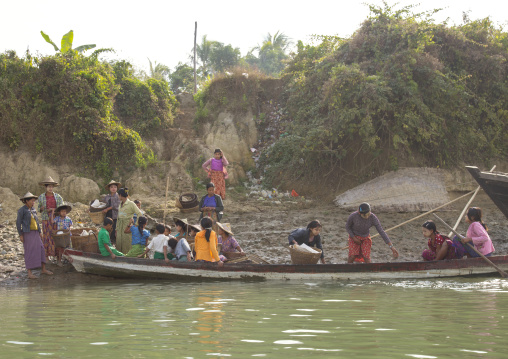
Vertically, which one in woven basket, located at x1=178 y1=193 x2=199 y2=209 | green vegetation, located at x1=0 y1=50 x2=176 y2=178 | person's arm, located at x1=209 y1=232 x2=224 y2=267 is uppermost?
green vegetation, located at x1=0 y1=50 x2=176 y2=178

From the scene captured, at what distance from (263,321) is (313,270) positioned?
3.32m

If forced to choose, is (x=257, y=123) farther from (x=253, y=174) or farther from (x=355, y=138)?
(x=355, y=138)

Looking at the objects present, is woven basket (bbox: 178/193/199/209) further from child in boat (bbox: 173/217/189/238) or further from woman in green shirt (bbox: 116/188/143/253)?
child in boat (bbox: 173/217/189/238)

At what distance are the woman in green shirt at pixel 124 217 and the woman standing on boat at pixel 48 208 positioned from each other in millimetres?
1230

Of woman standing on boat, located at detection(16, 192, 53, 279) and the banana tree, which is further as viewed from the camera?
the banana tree

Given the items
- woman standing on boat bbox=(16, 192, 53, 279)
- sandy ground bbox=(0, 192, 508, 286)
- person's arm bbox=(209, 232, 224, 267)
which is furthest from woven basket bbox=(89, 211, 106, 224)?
person's arm bbox=(209, 232, 224, 267)

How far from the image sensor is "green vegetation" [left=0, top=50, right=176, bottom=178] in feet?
51.6

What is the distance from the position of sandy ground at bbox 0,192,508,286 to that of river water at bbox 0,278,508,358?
1.70 m

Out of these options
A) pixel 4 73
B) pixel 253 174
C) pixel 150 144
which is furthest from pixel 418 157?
pixel 4 73

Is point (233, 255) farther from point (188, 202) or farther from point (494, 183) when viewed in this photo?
point (494, 183)

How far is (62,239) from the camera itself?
957cm

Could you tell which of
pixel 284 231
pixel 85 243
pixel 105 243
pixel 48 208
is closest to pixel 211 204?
pixel 105 243

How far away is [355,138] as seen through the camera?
1576cm

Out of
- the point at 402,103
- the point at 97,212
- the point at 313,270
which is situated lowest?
the point at 313,270
